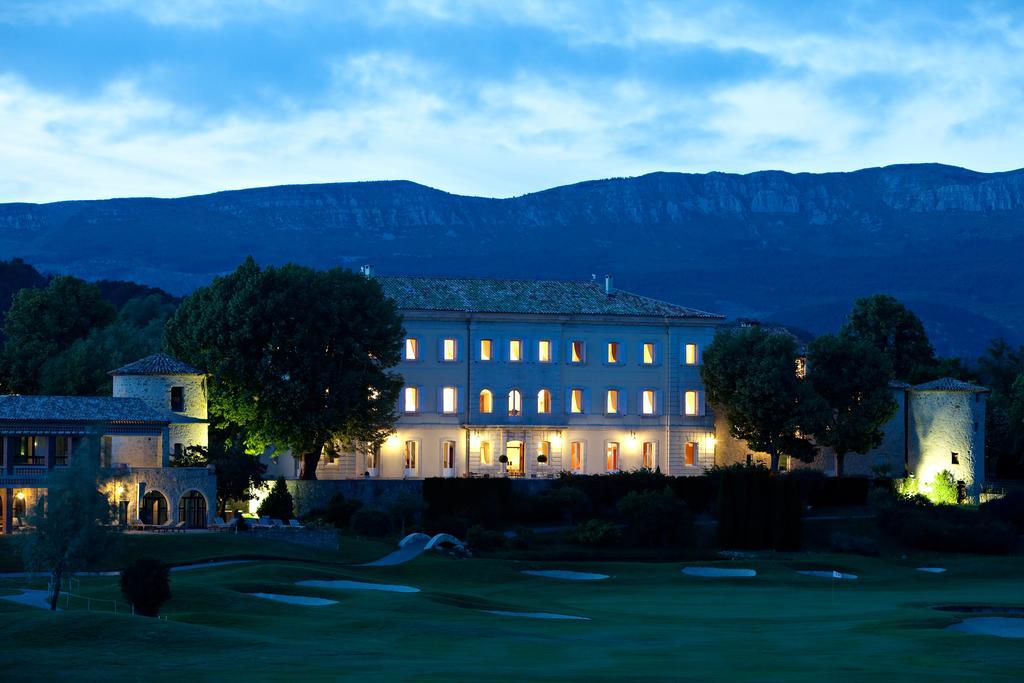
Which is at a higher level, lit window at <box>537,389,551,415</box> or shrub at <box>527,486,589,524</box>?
lit window at <box>537,389,551,415</box>

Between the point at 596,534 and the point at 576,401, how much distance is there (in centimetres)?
2173

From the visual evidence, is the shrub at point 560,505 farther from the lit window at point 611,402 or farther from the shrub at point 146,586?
the shrub at point 146,586

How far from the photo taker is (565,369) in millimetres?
101938

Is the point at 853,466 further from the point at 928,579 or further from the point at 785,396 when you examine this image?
the point at 928,579

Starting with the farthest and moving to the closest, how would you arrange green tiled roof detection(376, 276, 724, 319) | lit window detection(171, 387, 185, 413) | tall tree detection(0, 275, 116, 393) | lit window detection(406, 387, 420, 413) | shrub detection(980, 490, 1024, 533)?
tall tree detection(0, 275, 116, 393) → green tiled roof detection(376, 276, 724, 319) → lit window detection(406, 387, 420, 413) → shrub detection(980, 490, 1024, 533) → lit window detection(171, 387, 185, 413)

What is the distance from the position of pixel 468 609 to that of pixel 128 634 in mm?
15188

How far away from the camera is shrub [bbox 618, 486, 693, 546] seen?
82.6 metres

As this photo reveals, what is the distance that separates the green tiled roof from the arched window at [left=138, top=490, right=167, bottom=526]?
26.9m

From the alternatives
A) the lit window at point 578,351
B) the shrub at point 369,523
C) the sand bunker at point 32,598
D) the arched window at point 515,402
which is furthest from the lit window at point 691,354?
the sand bunker at point 32,598

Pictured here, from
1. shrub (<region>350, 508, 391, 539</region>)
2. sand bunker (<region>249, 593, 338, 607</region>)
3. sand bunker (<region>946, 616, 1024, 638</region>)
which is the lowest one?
sand bunker (<region>946, 616, 1024, 638</region>)

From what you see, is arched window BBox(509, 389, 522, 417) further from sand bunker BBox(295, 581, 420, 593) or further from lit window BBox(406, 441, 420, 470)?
sand bunker BBox(295, 581, 420, 593)

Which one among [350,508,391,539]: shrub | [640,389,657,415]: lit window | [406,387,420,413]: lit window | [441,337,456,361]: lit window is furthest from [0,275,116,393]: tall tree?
[640,389,657,415]: lit window

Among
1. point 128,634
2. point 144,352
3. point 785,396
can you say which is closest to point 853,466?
point 785,396

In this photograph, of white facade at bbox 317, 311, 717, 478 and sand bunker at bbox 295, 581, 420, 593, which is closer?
sand bunker at bbox 295, 581, 420, 593
